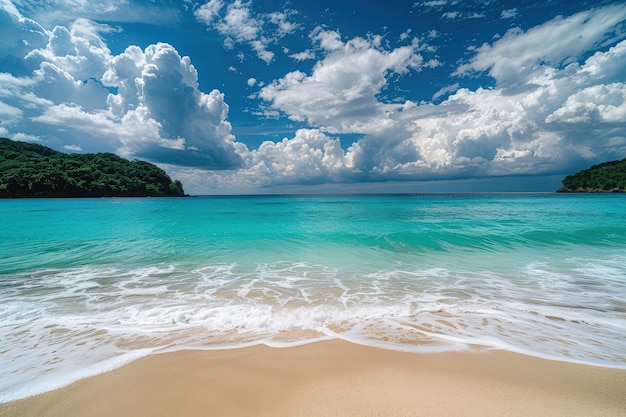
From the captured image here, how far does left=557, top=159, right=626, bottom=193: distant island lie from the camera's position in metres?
131

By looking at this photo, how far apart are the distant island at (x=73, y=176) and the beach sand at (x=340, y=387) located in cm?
14463

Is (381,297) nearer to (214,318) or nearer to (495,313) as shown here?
(495,313)

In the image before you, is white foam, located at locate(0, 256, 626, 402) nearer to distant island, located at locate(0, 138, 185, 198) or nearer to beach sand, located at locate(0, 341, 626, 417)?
beach sand, located at locate(0, 341, 626, 417)

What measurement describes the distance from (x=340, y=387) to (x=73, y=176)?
160442 mm

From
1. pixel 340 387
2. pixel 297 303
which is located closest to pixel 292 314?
pixel 297 303

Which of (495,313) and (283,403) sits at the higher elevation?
(283,403)

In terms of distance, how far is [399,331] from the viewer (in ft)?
16.4

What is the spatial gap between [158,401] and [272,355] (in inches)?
61.5

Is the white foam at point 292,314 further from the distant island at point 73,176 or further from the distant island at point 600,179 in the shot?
the distant island at point 600,179

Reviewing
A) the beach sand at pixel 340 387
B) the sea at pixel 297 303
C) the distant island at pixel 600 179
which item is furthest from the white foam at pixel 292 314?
the distant island at pixel 600 179

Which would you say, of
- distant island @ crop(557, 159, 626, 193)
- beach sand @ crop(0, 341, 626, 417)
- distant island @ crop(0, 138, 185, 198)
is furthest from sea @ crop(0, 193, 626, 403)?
distant island @ crop(557, 159, 626, 193)

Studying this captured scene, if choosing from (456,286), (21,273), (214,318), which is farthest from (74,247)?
(456,286)

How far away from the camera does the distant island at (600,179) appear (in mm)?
131000

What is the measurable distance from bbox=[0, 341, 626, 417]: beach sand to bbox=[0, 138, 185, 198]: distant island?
14463 centimetres
